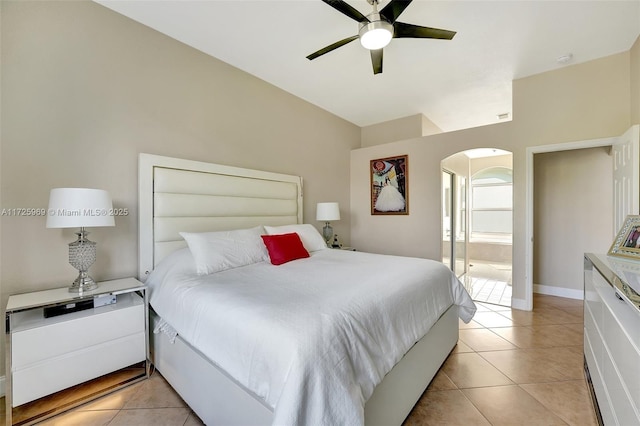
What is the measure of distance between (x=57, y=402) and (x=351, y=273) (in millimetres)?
2115

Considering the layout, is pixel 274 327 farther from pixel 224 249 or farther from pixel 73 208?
pixel 73 208

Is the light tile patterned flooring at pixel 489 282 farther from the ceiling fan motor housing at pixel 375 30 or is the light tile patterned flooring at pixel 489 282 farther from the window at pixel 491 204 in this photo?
the ceiling fan motor housing at pixel 375 30

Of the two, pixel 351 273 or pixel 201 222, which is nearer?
pixel 351 273

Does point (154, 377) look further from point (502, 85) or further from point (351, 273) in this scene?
point (502, 85)

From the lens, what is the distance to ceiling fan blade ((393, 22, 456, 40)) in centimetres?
188

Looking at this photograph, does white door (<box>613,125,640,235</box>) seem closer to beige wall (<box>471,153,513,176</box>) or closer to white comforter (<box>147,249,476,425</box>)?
white comforter (<box>147,249,476,425</box>)

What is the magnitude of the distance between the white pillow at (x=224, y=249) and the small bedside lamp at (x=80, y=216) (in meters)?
0.59

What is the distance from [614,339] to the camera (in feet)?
3.99

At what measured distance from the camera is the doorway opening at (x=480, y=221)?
4.22 meters

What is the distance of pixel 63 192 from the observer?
1673 mm

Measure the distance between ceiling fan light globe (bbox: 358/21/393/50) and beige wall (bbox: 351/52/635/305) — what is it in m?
2.29

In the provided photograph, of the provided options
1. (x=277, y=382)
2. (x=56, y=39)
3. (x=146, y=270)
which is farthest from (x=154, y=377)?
(x=56, y=39)

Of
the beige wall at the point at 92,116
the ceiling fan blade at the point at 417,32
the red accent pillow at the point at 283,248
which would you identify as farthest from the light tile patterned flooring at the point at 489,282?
the beige wall at the point at 92,116

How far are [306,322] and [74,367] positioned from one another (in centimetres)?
166
